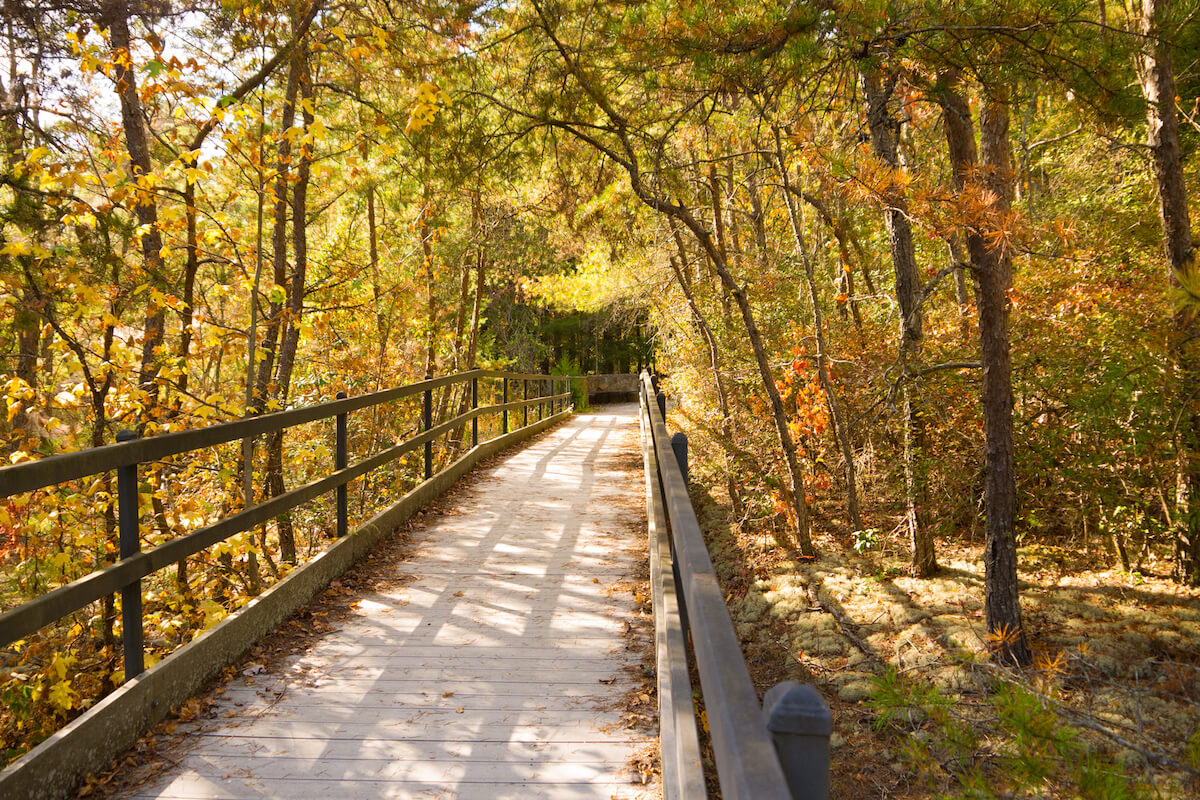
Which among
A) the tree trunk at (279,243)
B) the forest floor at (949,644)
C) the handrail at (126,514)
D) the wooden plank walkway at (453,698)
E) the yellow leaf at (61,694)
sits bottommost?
the forest floor at (949,644)

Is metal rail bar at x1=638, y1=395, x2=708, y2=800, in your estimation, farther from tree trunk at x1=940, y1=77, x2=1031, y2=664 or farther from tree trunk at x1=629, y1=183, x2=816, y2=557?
tree trunk at x1=629, y1=183, x2=816, y2=557

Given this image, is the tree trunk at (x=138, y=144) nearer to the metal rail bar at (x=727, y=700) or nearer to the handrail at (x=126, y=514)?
the handrail at (x=126, y=514)

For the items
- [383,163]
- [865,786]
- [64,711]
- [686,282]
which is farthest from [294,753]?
[383,163]

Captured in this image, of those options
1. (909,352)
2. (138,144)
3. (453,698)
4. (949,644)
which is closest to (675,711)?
(453,698)

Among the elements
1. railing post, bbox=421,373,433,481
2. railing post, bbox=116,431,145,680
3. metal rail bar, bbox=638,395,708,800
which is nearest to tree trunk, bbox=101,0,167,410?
railing post, bbox=421,373,433,481

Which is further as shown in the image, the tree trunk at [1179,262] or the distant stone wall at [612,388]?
the distant stone wall at [612,388]

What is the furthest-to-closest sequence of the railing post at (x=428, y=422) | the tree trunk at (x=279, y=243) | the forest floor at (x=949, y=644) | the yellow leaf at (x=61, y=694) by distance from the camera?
the railing post at (x=428, y=422), the tree trunk at (x=279, y=243), the forest floor at (x=949, y=644), the yellow leaf at (x=61, y=694)

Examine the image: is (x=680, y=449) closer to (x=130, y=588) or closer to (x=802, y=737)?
(x=130, y=588)

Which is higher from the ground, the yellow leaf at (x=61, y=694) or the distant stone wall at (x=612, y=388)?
the distant stone wall at (x=612, y=388)

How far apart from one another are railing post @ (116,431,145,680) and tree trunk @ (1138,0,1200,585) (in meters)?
6.82

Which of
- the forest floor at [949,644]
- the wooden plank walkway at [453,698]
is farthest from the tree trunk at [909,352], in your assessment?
the wooden plank walkway at [453,698]

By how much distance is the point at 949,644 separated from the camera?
663cm

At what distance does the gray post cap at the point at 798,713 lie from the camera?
1106 millimetres

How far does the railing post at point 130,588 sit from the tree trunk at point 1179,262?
682cm
